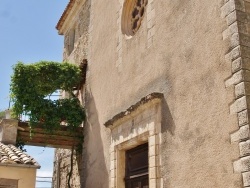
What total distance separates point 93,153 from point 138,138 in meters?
2.26

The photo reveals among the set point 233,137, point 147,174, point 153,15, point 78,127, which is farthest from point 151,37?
point 78,127

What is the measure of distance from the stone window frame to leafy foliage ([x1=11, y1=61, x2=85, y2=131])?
6.64ft

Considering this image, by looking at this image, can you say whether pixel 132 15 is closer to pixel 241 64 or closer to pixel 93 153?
pixel 93 153

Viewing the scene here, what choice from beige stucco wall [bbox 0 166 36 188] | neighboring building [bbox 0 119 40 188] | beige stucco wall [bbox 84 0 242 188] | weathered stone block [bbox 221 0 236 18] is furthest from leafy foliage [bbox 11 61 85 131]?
weathered stone block [bbox 221 0 236 18]

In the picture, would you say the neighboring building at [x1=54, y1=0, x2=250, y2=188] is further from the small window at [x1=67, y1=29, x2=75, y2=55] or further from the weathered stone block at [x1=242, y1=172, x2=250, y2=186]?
the small window at [x1=67, y1=29, x2=75, y2=55]

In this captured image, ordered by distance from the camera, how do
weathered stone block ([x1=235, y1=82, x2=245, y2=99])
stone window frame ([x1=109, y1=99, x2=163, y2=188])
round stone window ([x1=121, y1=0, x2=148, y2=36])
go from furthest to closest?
round stone window ([x1=121, y1=0, x2=148, y2=36]), stone window frame ([x1=109, y1=99, x2=163, y2=188]), weathered stone block ([x1=235, y1=82, x2=245, y2=99])

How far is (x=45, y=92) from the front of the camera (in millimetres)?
8828

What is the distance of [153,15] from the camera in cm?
630

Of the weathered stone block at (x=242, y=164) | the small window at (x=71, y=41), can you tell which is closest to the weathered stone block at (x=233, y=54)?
the weathered stone block at (x=242, y=164)

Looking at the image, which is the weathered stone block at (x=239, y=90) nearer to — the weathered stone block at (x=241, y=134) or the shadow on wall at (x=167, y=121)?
the weathered stone block at (x=241, y=134)

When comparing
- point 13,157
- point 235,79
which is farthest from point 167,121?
point 13,157

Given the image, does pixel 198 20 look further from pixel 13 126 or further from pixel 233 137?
pixel 13 126

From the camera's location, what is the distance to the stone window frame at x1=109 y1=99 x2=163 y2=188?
545 centimetres

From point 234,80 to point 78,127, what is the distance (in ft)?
17.9
